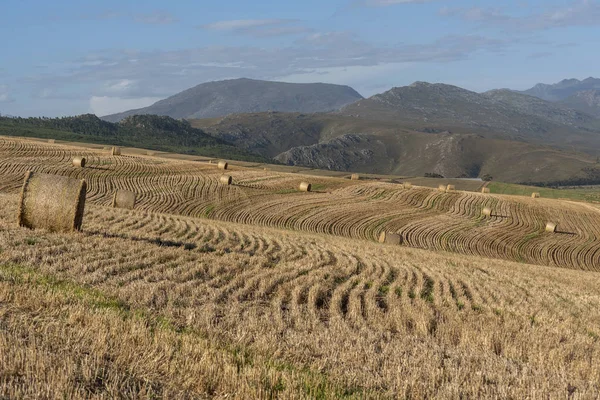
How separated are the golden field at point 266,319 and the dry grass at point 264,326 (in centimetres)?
3

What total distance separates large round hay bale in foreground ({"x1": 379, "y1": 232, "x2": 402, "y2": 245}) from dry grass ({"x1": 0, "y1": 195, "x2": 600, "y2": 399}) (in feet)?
56.3

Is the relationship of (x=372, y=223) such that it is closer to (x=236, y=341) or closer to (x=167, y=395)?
(x=236, y=341)

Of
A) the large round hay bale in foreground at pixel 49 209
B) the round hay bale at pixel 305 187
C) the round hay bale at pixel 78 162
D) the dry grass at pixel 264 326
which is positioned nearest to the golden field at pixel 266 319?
the dry grass at pixel 264 326

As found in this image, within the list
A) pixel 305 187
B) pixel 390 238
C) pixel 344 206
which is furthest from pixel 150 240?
pixel 305 187

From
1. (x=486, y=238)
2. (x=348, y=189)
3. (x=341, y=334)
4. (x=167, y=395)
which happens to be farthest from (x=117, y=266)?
(x=348, y=189)

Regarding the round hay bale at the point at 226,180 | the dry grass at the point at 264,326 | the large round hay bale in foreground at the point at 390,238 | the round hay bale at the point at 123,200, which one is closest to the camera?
the dry grass at the point at 264,326

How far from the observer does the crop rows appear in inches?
1533

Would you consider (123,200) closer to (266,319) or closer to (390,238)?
(390,238)

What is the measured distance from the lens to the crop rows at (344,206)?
1533 inches

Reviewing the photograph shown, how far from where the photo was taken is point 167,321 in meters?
9.11

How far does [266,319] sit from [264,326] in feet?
1.64

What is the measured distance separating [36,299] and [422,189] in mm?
51060

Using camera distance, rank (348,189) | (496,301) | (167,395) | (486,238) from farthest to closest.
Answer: (348,189) < (486,238) < (496,301) < (167,395)

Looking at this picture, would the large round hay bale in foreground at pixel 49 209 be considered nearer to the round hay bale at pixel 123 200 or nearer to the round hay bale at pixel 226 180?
the round hay bale at pixel 123 200
